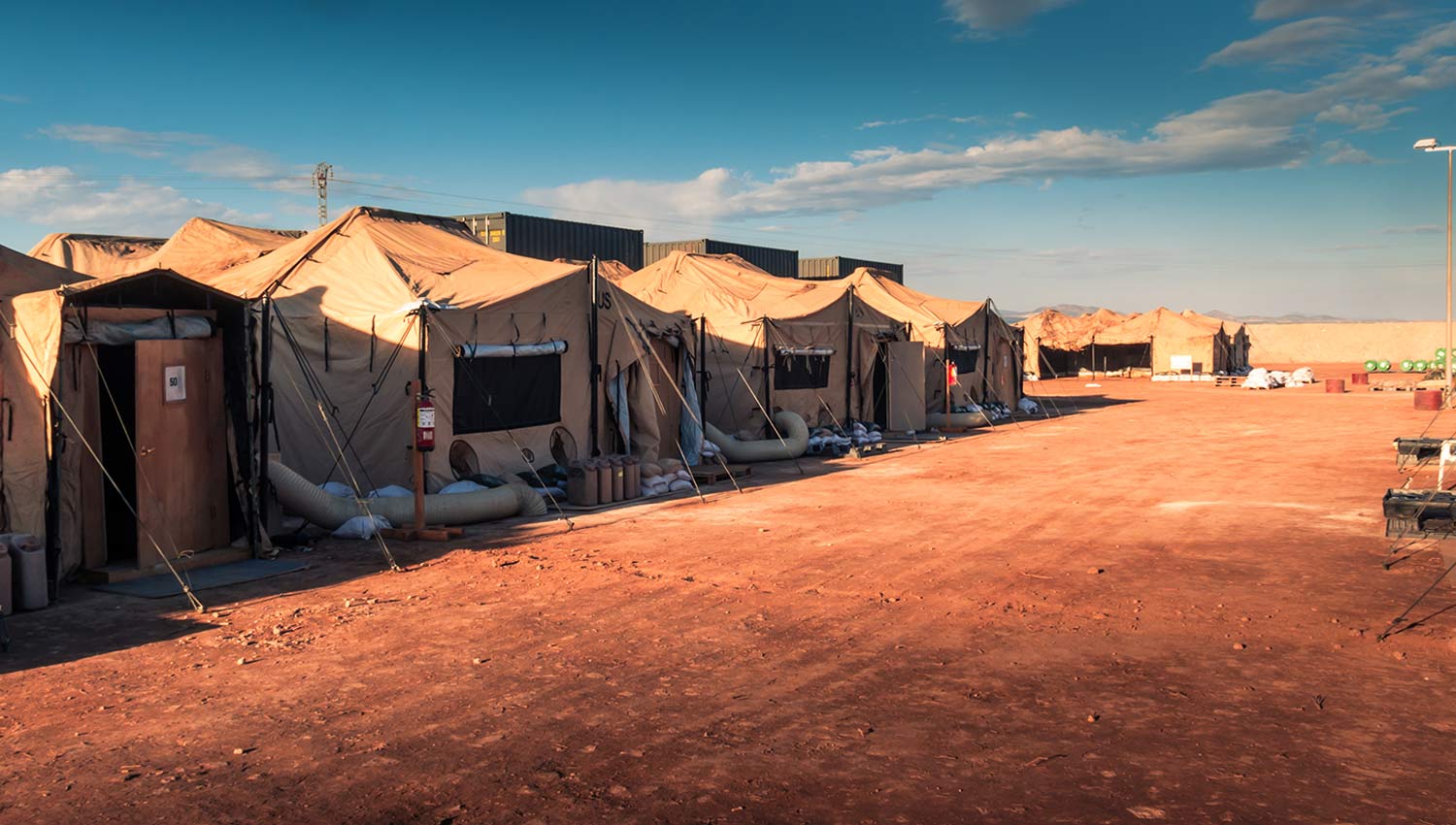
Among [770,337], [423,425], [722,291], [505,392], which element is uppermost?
[722,291]

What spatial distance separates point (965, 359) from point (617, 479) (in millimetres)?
15972

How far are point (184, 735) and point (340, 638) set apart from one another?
1871 millimetres

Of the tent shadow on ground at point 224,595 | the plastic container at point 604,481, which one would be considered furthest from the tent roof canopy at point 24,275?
the plastic container at point 604,481

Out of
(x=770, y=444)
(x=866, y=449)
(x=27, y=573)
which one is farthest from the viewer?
(x=866, y=449)

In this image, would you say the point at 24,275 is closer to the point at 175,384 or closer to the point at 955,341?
the point at 175,384

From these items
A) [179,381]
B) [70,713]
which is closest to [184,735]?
[70,713]

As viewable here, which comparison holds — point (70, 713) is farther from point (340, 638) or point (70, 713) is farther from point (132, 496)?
point (132, 496)

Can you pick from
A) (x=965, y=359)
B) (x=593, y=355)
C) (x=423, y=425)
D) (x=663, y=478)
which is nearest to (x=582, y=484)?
(x=663, y=478)

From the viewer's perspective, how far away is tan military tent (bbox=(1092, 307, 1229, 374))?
156 feet

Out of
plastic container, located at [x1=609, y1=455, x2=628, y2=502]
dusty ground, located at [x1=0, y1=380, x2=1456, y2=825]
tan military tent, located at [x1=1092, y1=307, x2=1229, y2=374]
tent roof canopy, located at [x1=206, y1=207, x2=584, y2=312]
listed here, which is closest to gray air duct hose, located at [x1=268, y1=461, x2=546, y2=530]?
dusty ground, located at [x1=0, y1=380, x2=1456, y2=825]

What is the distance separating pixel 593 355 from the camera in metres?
15.6

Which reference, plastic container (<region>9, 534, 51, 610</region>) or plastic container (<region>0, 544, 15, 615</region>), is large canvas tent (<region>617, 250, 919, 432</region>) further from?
plastic container (<region>0, 544, 15, 615</region>)

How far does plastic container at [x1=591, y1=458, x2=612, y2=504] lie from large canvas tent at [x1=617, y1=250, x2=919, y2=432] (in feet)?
20.1

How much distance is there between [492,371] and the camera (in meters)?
13.9
